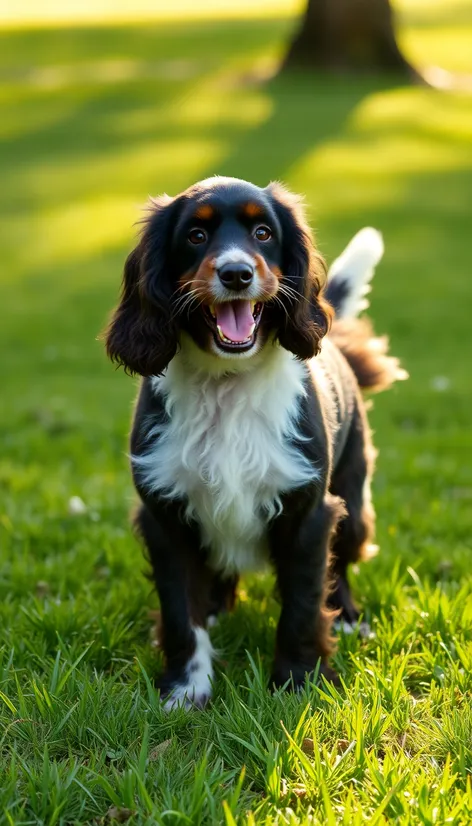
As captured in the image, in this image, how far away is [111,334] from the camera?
3697mm

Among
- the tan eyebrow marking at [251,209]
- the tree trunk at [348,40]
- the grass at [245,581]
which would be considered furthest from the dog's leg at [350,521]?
the tree trunk at [348,40]

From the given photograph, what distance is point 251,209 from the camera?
350 centimetres

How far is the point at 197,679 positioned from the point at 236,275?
1.44m

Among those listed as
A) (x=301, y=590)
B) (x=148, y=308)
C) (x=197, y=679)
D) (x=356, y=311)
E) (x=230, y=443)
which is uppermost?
(x=148, y=308)

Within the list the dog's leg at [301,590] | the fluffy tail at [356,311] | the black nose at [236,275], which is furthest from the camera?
the fluffy tail at [356,311]

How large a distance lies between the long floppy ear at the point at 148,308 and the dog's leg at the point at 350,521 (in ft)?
3.72

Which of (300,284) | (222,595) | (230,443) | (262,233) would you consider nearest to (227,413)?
(230,443)

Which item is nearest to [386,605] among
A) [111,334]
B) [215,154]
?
[111,334]

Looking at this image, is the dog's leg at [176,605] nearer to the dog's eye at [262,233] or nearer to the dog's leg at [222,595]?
the dog's leg at [222,595]

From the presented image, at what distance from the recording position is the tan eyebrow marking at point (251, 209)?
349 centimetres

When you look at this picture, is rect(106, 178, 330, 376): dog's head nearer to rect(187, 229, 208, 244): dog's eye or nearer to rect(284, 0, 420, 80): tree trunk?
rect(187, 229, 208, 244): dog's eye

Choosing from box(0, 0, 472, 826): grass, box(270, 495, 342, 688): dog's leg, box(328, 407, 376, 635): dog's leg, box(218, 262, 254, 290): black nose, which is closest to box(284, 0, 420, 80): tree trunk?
box(0, 0, 472, 826): grass

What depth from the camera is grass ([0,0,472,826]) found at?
Answer: 2893mm

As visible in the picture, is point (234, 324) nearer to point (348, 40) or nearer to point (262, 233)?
point (262, 233)
